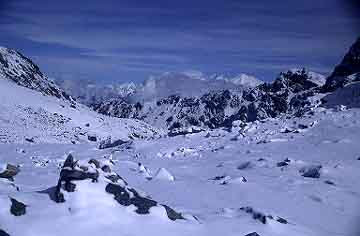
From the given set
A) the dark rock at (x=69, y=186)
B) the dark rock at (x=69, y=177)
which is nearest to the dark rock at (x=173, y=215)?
the dark rock at (x=69, y=177)

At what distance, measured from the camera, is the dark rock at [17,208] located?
995cm

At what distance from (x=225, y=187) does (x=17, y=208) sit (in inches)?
340

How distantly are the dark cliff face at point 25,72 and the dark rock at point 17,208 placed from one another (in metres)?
103

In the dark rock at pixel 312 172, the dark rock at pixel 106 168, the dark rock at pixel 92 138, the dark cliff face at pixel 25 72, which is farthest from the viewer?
the dark cliff face at pixel 25 72

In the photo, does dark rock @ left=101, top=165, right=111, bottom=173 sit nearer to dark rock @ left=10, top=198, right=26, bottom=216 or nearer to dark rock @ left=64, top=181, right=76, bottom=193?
dark rock @ left=64, top=181, right=76, bottom=193

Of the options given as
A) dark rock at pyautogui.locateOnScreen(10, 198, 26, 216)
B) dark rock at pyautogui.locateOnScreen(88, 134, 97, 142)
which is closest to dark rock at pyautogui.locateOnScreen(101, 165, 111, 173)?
dark rock at pyautogui.locateOnScreen(10, 198, 26, 216)

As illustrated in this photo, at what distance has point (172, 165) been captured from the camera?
23.3 metres

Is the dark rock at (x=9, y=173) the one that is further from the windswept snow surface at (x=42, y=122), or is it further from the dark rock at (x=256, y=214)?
the windswept snow surface at (x=42, y=122)

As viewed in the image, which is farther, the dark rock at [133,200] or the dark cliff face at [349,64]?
the dark cliff face at [349,64]

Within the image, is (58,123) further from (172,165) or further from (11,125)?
(172,165)

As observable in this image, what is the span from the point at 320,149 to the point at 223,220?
1427 centimetres

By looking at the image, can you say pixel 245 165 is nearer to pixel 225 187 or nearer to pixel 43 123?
pixel 225 187

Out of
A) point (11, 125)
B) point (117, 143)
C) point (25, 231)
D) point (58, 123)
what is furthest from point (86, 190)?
point (58, 123)

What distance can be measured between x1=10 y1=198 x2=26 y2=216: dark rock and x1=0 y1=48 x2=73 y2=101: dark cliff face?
338 ft
